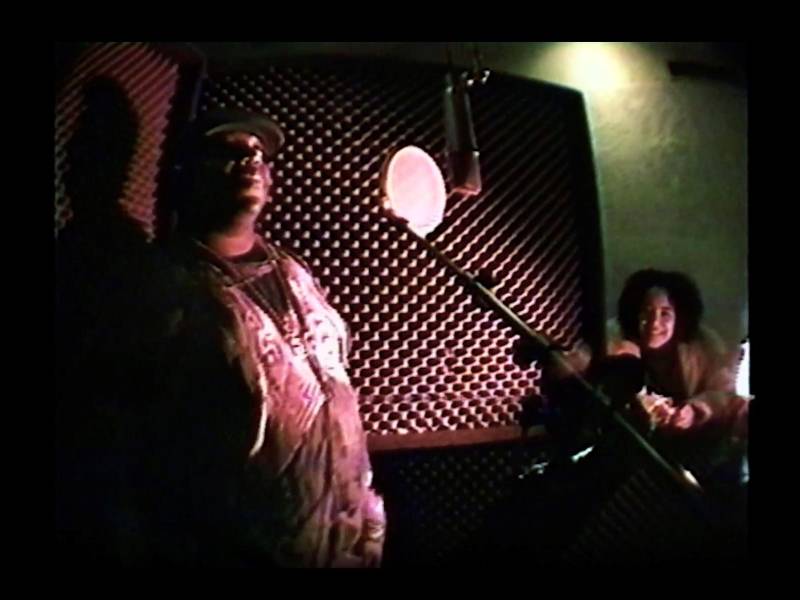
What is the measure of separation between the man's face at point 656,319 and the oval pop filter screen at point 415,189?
0.61m

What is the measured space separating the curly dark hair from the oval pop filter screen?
55 cm

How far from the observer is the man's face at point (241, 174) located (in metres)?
3.50

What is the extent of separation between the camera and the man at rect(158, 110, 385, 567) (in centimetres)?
346

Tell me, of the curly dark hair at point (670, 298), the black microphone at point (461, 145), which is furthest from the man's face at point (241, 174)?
the curly dark hair at point (670, 298)

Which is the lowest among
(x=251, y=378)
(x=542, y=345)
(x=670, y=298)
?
(x=251, y=378)

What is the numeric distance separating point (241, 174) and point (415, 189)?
461 mm

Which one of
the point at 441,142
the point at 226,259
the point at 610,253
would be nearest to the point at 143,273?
the point at 226,259

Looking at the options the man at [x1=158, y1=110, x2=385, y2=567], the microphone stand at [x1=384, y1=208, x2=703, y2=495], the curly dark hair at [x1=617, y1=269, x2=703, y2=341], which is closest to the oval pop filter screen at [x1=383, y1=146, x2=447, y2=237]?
the microphone stand at [x1=384, y1=208, x2=703, y2=495]

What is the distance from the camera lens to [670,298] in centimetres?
367

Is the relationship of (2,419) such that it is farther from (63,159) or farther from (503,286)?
(503,286)

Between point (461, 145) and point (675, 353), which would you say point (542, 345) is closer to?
point (675, 353)

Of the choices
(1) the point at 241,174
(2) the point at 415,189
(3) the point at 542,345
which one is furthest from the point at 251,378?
(3) the point at 542,345

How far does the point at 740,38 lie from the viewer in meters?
3.80

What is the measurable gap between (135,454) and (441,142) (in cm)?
115
